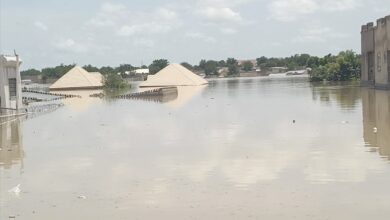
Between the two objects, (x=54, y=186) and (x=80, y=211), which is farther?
(x=54, y=186)

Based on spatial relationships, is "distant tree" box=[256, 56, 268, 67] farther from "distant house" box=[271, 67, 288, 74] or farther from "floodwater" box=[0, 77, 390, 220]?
"floodwater" box=[0, 77, 390, 220]

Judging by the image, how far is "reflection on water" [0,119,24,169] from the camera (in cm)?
1627

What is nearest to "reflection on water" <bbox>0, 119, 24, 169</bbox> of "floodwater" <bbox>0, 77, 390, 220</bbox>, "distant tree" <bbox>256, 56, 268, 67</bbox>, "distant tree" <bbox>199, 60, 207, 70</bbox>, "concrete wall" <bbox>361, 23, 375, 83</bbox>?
"floodwater" <bbox>0, 77, 390, 220</bbox>

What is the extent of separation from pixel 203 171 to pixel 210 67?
175 m

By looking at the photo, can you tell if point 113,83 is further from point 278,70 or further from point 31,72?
point 31,72

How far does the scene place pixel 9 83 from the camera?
33000 mm

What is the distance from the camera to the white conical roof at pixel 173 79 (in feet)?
310

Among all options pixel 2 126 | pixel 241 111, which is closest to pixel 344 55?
pixel 241 111

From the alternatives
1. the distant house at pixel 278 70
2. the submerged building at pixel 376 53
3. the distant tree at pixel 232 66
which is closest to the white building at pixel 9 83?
the submerged building at pixel 376 53

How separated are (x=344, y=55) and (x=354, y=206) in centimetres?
7766

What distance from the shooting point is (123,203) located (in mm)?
10555

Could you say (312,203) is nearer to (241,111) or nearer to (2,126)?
(2,126)

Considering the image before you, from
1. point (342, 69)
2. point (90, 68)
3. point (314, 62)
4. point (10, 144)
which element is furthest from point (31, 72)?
point (10, 144)

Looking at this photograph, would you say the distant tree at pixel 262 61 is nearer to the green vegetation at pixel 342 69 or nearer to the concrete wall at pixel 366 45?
the green vegetation at pixel 342 69
